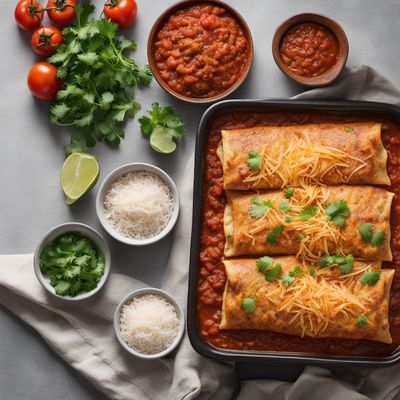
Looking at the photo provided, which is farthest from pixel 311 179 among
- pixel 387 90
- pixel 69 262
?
pixel 69 262

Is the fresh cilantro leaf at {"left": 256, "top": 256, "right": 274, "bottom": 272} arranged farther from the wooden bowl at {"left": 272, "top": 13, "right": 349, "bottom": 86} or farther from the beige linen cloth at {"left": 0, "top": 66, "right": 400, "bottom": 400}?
the wooden bowl at {"left": 272, "top": 13, "right": 349, "bottom": 86}

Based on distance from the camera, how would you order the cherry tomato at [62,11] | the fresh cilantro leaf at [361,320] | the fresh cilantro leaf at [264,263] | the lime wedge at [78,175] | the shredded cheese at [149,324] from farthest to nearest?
the cherry tomato at [62,11]
the lime wedge at [78,175]
the shredded cheese at [149,324]
the fresh cilantro leaf at [264,263]
the fresh cilantro leaf at [361,320]

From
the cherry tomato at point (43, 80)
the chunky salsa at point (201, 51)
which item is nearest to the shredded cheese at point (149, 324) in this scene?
the chunky salsa at point (201, 51)

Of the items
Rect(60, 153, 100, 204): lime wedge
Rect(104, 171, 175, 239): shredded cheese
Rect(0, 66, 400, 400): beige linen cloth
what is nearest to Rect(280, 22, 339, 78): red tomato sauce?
Rect(0, 66, 400, 400): beige linen cloth

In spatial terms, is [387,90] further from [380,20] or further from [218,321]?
[218,321]

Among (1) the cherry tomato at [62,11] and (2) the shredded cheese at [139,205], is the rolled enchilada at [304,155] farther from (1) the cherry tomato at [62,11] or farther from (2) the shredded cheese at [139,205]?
(1) the cherry tomato at [62,11]

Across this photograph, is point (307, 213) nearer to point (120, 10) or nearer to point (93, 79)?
point (93, 79)
